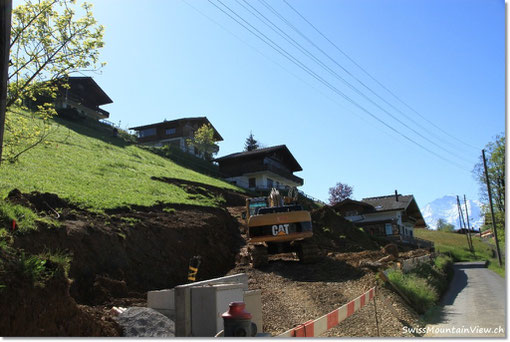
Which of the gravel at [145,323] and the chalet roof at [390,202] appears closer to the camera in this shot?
the gravel at [145,323]

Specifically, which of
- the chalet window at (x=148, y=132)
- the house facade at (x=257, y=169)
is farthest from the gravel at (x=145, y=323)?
the chalet window at (x=148, y=132)

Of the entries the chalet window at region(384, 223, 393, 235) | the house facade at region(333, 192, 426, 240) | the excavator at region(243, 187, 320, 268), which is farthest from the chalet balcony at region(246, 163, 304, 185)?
the excavator at region(243, 187, 320, 268)

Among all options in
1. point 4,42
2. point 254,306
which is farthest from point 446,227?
point 4,42

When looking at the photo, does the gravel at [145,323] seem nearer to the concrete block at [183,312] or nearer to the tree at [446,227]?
the concrete block at [183,312]

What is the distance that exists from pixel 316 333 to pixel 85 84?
215ft

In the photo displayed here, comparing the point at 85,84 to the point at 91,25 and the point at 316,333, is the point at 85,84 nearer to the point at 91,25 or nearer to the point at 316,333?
the point at 91,25

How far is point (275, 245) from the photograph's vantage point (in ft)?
58.0

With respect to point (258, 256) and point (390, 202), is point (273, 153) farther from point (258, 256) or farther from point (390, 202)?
point (258, 256)

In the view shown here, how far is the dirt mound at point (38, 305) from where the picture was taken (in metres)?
6.17

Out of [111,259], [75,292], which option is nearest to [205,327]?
[75,292]

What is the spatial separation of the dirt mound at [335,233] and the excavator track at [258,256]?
9.72 m

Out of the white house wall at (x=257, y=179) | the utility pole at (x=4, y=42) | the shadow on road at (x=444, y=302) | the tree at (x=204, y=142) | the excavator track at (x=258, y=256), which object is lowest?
the shadow on road at (x=444, y=302)

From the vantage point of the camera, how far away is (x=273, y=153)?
5831 centimetres

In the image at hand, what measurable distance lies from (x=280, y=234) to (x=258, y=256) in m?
1.36
